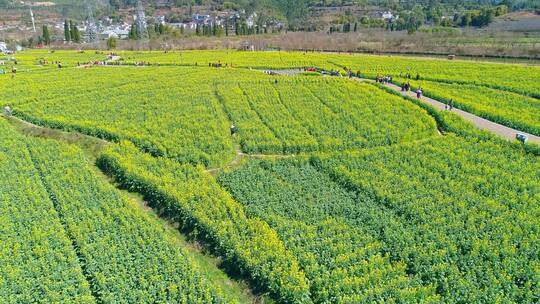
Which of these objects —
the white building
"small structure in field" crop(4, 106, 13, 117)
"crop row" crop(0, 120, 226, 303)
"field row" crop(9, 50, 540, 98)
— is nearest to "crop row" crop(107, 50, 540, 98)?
"field row" crop(9, 50, 540, 98)

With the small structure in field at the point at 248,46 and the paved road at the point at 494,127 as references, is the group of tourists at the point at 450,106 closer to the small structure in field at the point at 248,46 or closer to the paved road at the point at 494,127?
the paved road at the point at 494,127

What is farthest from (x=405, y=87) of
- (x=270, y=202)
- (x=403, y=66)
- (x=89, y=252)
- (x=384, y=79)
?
(x=89, y=252)

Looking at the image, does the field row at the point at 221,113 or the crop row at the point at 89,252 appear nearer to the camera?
the crop row at the point at 89,252

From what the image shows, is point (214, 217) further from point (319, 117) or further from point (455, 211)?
point (319, 117)

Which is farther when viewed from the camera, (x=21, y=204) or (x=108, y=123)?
(x=108, y=123)

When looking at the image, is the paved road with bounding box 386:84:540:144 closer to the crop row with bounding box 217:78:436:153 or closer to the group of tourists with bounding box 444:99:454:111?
the group of tourists with bounding box 444:99:454:111

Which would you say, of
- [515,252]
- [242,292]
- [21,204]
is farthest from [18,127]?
[515,252]

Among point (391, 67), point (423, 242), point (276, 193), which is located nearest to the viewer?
point (423, 242)

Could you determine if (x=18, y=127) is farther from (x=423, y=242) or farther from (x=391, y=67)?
(x=391, y=67)

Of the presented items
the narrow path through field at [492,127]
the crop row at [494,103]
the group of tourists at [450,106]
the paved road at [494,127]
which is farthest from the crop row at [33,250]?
the group of tourists at [450,106]
